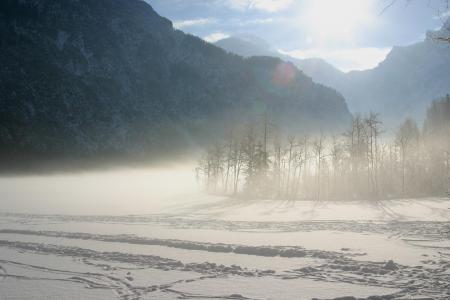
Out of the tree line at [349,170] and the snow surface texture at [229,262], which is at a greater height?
the tree line at [349,170]

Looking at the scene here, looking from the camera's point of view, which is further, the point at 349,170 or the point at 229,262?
the point at 349,170

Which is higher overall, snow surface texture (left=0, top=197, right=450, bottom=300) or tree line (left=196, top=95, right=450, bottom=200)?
tree line (left=196, top=95, right=450, bottom=200)

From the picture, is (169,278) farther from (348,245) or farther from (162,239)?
(348,245)

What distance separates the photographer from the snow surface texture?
12.0 m

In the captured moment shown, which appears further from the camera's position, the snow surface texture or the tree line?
the tree line

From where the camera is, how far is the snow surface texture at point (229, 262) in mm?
11984

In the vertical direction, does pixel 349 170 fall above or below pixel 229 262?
above

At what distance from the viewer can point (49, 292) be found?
40.2 ft

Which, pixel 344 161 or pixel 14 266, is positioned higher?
pixel 344 161

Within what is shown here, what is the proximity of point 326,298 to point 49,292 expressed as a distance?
7827 millimetres

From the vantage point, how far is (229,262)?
1574 centimetres

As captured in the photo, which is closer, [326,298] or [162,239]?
[326,298]

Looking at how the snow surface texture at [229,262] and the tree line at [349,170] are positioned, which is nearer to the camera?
the snow surface texture at [229,262]

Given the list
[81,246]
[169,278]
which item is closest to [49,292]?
[169,278]
